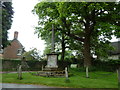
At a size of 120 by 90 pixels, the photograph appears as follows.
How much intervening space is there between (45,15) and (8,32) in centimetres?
849

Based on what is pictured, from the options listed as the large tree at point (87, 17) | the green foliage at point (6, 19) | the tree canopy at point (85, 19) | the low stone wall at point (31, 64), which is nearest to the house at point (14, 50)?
the low stone wall at point (31, 64)

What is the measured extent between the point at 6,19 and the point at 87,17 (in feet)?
49.8

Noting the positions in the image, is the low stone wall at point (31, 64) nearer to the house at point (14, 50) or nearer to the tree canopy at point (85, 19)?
the tree canopy at point (85, 19)

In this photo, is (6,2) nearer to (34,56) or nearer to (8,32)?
(8,32)

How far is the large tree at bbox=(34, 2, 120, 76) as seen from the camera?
60.0 ft

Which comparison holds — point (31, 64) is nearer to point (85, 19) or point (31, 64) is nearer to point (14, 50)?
point (14, 50)

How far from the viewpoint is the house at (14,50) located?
139 ft

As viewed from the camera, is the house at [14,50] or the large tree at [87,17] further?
the house at [14,50]

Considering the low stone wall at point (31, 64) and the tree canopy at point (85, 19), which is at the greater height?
the tree canopy at point (85, 19)

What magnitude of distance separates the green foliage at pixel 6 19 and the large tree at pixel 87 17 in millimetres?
6223

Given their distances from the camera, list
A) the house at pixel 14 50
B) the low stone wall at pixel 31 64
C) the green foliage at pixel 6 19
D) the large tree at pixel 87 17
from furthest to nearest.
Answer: the house at pixel 14 50 < the low stone wall at pixel 31 64 < the green foliage at pixel 6 19 < the large tree at pixel 87 17

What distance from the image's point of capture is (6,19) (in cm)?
2683

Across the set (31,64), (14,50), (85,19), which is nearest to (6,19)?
(31,64)

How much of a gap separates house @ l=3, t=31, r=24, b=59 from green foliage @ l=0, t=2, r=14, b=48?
16.6 meters
